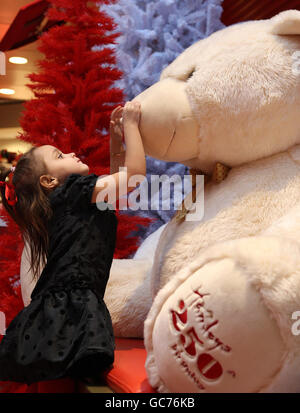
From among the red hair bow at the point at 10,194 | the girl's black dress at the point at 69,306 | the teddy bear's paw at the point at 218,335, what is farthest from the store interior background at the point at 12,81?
the teddy bear's paw at the point at 218,335

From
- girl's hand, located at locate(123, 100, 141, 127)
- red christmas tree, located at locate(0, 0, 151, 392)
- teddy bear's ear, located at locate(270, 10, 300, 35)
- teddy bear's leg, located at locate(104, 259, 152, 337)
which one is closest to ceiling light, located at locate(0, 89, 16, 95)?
red christmas tree, located at locate(0, 0, 151, 392)

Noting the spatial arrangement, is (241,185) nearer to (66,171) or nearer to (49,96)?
(66,171)

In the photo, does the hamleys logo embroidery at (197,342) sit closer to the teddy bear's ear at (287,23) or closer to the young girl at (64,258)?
the young girl at (64,258)

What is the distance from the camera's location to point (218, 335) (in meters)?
0.66

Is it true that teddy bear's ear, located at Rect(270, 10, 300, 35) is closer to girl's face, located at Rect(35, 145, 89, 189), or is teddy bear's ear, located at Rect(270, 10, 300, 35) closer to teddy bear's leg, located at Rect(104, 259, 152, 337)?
girl's face, located at Rect(35, 145, 89, 189)

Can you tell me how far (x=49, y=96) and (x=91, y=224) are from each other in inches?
24.5

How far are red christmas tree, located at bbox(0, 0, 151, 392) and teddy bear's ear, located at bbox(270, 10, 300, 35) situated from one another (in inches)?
26.2

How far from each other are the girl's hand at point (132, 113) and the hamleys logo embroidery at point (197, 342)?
398 millimetres

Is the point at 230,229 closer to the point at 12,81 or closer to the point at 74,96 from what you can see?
the point at 74,96

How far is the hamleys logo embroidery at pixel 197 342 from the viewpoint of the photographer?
0.67 m

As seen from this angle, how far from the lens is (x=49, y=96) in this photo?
149 centimetres

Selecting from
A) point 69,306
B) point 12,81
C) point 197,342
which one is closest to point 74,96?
point 69,306

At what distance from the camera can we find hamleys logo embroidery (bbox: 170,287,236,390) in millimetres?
667

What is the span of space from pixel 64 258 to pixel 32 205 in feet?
0.48
